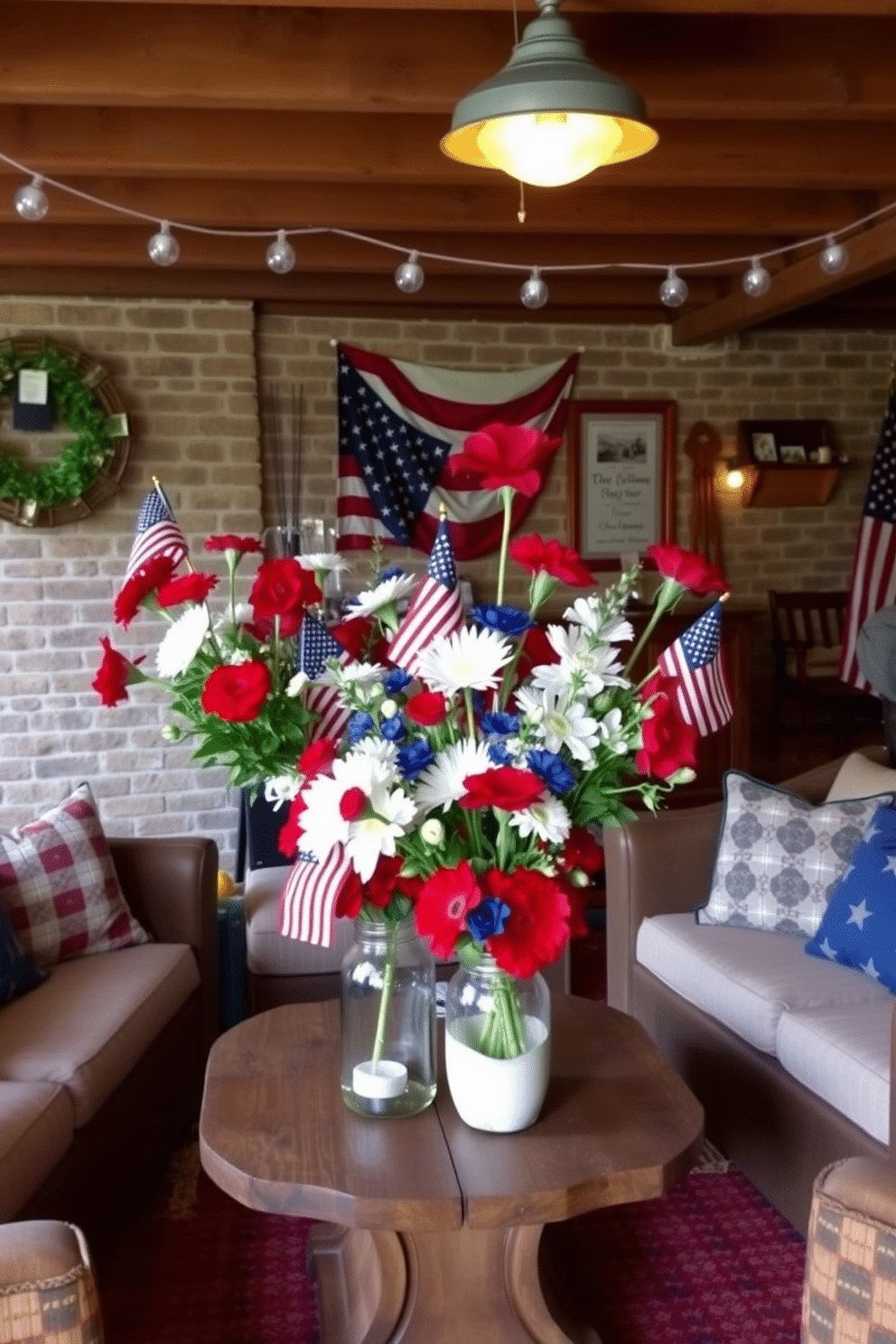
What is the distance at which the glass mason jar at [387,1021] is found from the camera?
5.97 ft

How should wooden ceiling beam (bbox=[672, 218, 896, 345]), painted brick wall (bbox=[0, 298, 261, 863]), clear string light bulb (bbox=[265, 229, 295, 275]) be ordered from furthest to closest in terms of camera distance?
painted brick wall (bbox=[0, 298, 261, 863]), wooden ceiling beam (bbox=[672, 218, 896, 345]), clear string light bulb (bbox=[265, 229, 295, 275])

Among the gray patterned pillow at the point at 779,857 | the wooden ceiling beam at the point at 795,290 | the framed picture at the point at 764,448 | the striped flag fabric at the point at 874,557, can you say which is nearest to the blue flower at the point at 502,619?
the gray patterned pillow at the point at 779,857

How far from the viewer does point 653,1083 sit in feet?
6.64

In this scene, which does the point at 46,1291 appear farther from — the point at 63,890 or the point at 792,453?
the point at 792,453

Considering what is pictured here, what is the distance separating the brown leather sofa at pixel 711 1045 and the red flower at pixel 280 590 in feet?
4.15

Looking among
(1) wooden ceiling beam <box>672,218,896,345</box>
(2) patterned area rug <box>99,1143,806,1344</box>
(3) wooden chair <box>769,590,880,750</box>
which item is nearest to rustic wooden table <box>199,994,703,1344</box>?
(2) patterned area rug <box>99,1143,806,1344</box>

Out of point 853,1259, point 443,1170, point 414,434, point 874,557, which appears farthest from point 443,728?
point 874,557

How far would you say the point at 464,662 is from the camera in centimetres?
156

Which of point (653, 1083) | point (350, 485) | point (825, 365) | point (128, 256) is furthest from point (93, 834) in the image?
point (825, 365)

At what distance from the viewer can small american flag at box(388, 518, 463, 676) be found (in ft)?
5.35

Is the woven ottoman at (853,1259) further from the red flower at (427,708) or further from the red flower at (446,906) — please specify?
the red flower at (427,708)

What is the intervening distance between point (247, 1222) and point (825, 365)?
4915 mm

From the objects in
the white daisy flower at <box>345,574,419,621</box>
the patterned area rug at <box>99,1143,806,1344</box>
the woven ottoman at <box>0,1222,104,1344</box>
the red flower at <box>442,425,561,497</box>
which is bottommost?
the patterned area rug at <box>99,1143,806,1344</box>

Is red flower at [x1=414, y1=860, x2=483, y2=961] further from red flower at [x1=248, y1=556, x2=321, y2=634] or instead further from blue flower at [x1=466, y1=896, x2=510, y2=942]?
red flower at [x1=248, y1=556, x2=321, y2=634]
